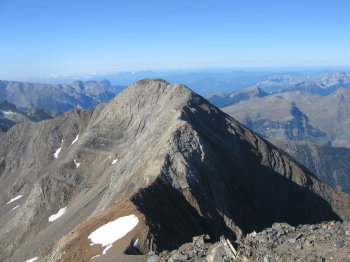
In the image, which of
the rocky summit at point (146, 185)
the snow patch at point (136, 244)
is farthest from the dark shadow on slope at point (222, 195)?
the snow patch at point (136, 244)

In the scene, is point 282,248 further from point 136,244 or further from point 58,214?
point 58,214

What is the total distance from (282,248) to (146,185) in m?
33.9

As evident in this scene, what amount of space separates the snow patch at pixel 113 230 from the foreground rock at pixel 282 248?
11.1 meters

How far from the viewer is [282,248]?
28.2m

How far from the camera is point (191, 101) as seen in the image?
112m

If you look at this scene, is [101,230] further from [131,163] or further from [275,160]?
[275,160]

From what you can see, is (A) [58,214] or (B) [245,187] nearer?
(B) [245,187]

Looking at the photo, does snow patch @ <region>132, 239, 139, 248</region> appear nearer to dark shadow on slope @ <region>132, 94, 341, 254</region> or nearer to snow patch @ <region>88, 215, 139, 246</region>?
dark shadow on slope @ <region>132, 94, 341, 254</region>

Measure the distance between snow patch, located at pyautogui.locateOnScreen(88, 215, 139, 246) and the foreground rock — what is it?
11089mm

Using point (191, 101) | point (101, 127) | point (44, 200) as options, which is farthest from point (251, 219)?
point (101, 127)

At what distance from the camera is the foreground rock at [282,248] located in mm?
26203

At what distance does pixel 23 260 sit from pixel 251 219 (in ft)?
145

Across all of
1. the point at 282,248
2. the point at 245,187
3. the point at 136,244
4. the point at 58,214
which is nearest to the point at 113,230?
the point at 136,244

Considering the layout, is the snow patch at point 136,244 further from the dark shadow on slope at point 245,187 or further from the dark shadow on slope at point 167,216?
the dark shadow on slope at point 245,187
